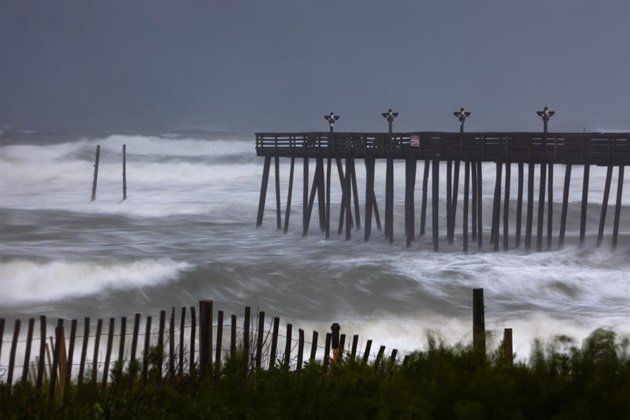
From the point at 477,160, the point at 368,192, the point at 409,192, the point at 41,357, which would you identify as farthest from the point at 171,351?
the point at 368,192

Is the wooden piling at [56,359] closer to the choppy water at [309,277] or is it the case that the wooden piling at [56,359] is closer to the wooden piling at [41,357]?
the wooden piling at [41,357]

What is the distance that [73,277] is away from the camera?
32.6m

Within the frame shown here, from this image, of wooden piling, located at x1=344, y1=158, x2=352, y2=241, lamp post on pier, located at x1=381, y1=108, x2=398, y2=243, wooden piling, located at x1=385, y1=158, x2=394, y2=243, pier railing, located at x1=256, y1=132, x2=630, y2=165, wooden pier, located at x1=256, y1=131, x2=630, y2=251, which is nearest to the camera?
pier railing, located at x1=256, y1=132, x2=630, y2=165

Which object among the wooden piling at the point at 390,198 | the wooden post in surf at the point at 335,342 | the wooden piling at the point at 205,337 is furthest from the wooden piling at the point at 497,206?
the wooden piling at the point at 205,337

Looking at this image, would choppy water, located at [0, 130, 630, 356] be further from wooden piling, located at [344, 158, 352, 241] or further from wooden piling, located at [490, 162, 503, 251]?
wooden piling, located at [490, 162, 503, 251]

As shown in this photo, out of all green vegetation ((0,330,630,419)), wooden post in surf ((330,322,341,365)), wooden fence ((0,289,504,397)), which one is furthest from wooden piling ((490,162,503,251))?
green vegetation ((0,330,630,419))

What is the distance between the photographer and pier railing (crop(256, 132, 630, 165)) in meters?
32.6

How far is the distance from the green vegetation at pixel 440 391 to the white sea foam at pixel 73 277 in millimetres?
19753

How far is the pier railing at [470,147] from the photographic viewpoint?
32.6 meters

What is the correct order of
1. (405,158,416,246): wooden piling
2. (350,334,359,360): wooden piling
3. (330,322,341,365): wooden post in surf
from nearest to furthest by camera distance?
(350,334,359,360): wooden piling, (330,322,341,365): wooden post in surf, (405,158,416,246): wooden piling

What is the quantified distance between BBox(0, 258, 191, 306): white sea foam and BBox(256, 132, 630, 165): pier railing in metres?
7.94

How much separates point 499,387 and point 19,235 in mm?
41748

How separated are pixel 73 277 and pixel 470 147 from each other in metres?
12.8

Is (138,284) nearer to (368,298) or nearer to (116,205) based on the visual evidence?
(368,298)
